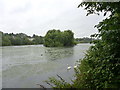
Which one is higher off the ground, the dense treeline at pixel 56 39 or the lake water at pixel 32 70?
the dense treeline at pixel 56 39

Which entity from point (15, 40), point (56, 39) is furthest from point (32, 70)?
point (15, 40)

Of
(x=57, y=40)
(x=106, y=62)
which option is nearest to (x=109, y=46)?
(x=106, y=62)

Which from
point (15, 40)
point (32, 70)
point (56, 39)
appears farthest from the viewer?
point (15, 40)

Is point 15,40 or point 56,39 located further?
point 15,40

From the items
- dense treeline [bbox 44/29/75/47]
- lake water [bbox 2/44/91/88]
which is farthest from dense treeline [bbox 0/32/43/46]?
lake water [bbox 2/44/91/88]

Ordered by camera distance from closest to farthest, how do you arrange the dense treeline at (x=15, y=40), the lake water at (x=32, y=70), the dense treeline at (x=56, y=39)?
the lake water at (x=32, y=70) → the dense treeline at (x=15, y=40) → the dense treeline at (x=56, y=39)

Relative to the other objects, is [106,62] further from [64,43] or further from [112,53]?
[64,43]

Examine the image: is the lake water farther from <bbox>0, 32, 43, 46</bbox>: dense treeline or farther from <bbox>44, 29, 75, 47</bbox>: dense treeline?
<bbox>44, 29, 75, 47</bbox>: dense treeline

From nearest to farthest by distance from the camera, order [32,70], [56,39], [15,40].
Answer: [32,70], [56,39], [15,40]

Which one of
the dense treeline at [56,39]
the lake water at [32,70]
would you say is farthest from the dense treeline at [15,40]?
the lake water at [32,70]

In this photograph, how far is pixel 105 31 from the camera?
76.6 inches

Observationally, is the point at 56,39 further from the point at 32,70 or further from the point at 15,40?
the point at 32,70

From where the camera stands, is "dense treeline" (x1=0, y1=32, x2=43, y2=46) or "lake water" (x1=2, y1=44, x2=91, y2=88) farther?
"dense treeline" (x1=0, y1=32, x2=43, y2=46)

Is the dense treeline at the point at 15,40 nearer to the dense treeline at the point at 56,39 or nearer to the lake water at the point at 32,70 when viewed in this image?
the dense treeline at the point at 56,39
